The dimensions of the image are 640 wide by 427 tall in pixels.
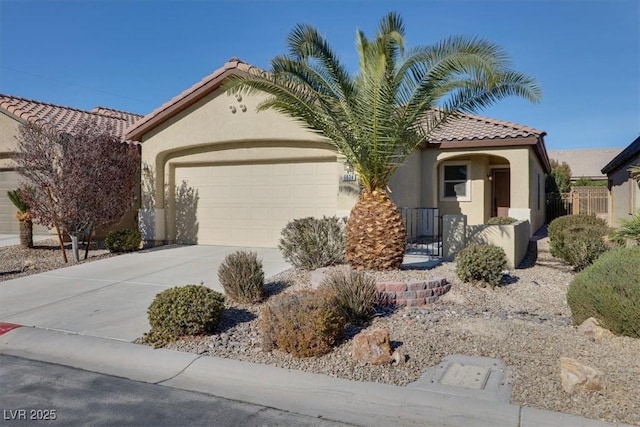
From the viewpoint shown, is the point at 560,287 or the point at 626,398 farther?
the point at 560,287

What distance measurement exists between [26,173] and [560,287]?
1220 cm

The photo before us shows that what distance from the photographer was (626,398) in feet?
14.4

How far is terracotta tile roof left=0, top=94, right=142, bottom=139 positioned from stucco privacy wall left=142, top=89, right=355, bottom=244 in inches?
75.9

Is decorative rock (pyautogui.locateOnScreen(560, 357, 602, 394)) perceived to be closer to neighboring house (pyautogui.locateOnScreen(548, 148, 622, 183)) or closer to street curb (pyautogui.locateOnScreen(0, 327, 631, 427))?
street curb (pyautogui.locateOnScreen(0, 327, 631, 427))

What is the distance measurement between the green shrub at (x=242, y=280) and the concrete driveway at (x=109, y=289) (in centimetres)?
130

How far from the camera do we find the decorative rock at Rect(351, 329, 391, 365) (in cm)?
549

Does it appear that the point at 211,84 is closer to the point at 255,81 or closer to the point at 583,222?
the point at 255,81

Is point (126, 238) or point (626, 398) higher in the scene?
point (126, 238)

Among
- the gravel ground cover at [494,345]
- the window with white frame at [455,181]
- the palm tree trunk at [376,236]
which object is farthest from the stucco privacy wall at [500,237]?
the window with white frame at [455,181]

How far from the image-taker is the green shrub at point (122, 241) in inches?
529

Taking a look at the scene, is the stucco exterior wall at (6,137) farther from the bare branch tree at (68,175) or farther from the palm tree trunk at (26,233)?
the bare branch tree at (68,175)

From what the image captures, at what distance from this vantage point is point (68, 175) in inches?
471

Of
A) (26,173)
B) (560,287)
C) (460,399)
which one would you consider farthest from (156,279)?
(560,287)

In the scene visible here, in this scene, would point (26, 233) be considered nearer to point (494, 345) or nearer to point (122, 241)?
point (122, 241)
